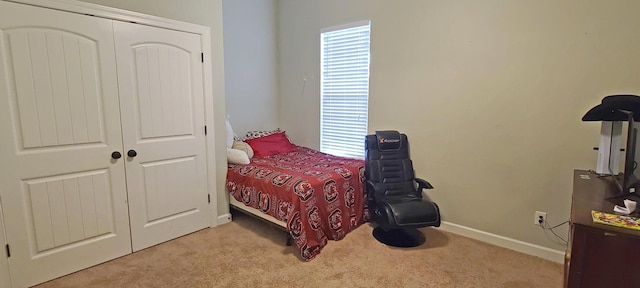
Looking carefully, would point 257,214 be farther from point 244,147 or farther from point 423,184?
point 423,184

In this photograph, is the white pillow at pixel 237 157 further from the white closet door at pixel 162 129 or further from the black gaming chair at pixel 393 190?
the black gaming chair at pixel 393 190

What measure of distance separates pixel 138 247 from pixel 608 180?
3545 mm

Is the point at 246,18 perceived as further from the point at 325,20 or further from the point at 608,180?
the point at 608,180

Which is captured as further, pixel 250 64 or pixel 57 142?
pixel 250 64

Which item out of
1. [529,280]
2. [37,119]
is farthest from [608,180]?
[37,119]

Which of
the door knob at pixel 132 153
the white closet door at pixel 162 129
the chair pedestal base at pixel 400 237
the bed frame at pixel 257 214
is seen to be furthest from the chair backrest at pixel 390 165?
the door knob at pixel 132 153

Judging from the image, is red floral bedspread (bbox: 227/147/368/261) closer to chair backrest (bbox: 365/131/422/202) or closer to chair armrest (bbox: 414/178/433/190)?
chair backrest (bbox: 365/131/422/202)

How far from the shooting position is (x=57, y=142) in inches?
87.4

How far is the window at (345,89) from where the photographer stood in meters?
3.59

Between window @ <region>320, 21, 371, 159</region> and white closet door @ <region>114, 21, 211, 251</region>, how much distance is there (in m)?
1.58

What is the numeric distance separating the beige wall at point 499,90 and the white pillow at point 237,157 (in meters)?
1.46

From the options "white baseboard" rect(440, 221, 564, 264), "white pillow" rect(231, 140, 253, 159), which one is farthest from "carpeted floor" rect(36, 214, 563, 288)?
"white pillow" rect(231, 140, 253, 159)

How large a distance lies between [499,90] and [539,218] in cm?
112

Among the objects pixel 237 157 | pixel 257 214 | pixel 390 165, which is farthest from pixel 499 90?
pixel 237 157
